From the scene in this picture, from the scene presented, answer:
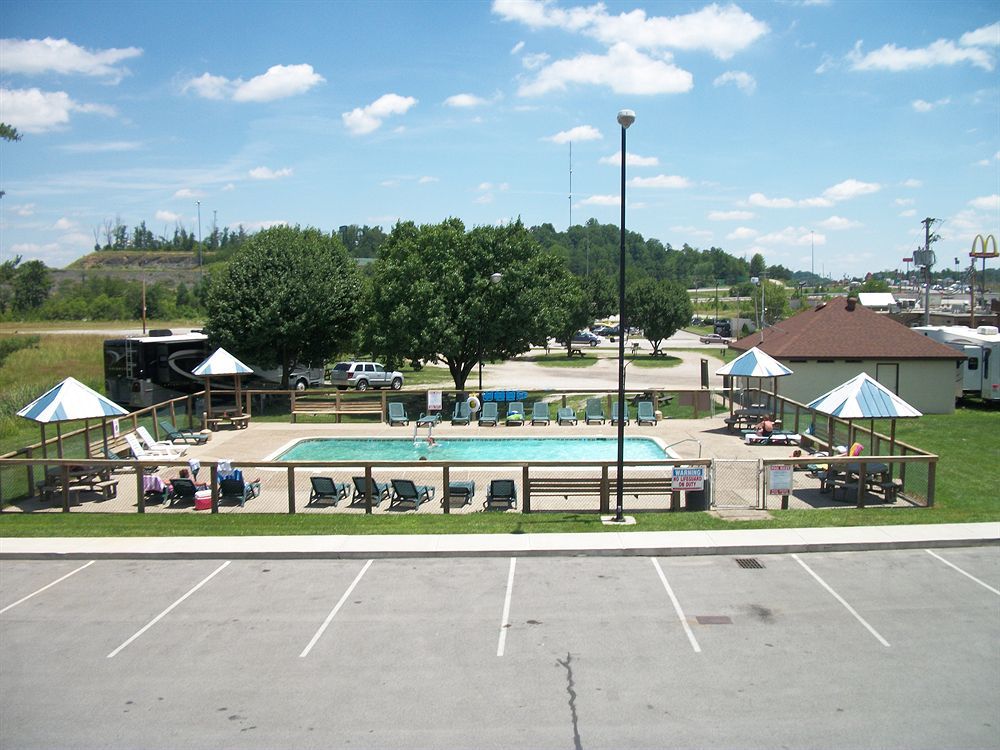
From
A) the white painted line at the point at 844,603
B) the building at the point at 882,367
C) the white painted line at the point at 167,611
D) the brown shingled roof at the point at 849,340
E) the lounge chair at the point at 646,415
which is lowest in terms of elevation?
the white painted line at the point at 167,611

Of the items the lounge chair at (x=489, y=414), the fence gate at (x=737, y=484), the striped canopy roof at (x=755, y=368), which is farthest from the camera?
the lounge chair at (x=489, y=414)

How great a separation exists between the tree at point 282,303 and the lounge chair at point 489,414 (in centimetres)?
1145

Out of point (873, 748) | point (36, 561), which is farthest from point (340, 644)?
point (36, 561)

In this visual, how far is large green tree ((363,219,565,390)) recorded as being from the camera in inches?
1438

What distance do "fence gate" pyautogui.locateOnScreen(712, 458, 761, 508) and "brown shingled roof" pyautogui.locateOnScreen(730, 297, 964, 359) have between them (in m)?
17.2

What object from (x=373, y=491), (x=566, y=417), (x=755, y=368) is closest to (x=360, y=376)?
(x=566, y=417)

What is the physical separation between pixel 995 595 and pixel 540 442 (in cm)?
1677

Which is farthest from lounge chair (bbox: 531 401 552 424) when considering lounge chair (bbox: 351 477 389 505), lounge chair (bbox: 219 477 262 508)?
lounge chair (bbox: 219 477 262 508)

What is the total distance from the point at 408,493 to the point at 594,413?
43.9ft

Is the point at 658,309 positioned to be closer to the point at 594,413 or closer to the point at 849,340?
the point at 849,340

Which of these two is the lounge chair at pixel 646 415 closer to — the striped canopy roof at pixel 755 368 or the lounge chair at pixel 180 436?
the striped canopy roof at pixel 755 368

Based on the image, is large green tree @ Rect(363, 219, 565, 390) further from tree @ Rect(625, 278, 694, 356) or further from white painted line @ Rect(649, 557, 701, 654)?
tree @ Rect(625, 278, 694, 356)

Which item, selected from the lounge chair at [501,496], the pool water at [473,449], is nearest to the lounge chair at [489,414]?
the pool water at [473,449]

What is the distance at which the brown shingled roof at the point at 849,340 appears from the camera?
34.8 m
